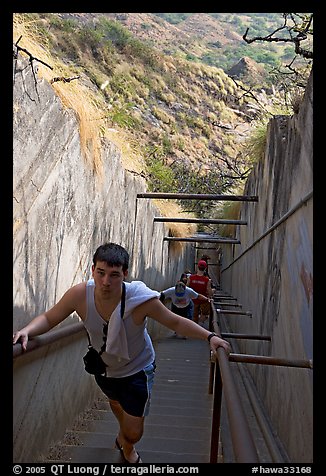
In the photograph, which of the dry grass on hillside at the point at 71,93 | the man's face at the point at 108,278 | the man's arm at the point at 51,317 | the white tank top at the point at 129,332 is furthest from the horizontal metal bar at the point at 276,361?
the dry grass on hillside at the point at 71,93

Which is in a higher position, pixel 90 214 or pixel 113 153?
pixel 113 153

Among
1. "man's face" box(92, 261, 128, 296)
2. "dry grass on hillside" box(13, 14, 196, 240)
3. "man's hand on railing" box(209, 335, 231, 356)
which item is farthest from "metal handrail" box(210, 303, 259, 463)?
"dry grass on hillside" box(13, 14, 196, 240)

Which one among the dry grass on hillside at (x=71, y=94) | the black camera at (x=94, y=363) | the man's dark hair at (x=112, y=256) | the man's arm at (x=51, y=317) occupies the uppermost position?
the dry grass on hillside at (x=71, y=94)

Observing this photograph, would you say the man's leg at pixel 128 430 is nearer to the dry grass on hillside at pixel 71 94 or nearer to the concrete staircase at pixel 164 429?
the concrete staircase at pixel 164 429

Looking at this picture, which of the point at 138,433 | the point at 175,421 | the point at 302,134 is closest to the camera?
the point at 138,433

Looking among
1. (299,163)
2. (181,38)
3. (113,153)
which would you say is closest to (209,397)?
(113,153)

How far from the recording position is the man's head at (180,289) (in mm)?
8923

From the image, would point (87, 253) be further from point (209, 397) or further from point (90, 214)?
point (209, 397)

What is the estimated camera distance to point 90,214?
498cm

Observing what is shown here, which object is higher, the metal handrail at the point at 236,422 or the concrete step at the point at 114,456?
the metal handrail at the point at 236,422

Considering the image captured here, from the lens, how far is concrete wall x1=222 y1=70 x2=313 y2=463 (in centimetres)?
314

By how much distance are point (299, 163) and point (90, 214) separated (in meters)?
1.94
